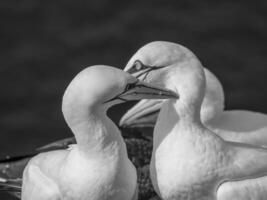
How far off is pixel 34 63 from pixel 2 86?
63cm

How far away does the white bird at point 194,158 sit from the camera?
941cm

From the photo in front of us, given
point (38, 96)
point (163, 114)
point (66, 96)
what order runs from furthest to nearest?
point (38, 96) → point (163, 114) → point (66, 96)

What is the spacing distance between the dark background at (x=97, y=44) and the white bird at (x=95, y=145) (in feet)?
14.3

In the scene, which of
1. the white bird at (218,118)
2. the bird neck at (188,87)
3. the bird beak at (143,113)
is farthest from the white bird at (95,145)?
the bird beak at (143,113)

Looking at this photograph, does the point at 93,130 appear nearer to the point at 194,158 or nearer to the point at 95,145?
the point at 95,145

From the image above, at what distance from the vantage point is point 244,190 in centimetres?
939

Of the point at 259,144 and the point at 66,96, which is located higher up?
the point at 66,96

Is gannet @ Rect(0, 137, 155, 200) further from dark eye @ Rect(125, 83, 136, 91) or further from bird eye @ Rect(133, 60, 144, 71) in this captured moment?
dark eye @ Rect(125, 83, 136, 91)

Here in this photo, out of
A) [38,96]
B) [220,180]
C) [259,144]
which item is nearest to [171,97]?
[220,180]

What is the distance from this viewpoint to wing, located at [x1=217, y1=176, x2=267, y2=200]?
9.38 m

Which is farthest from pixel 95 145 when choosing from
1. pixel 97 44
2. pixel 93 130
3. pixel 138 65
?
pixel 97 44

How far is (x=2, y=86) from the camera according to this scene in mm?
14602

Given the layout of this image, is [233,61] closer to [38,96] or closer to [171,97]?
[38,96]

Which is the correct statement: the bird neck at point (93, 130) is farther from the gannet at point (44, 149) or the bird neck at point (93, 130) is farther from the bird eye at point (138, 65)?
the gannet at point (44, 149)
